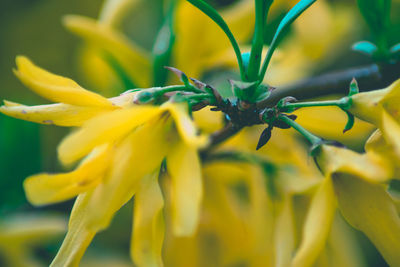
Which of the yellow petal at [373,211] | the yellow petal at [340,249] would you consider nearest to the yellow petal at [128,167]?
the yellow petal at [373,211]

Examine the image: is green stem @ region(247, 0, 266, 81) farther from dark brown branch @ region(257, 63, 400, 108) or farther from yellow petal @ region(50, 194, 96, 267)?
yellow petal @ region(50, 194, 96, 267)

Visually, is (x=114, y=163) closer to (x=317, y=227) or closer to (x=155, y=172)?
(x=155, y=172)

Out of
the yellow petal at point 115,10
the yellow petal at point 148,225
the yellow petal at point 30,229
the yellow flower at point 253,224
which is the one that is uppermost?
the yellow petal at point 115,10

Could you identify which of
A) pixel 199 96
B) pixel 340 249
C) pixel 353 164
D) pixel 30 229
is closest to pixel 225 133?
pixel 199 96

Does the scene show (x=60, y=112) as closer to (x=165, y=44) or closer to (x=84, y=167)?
(x=84, y=167)

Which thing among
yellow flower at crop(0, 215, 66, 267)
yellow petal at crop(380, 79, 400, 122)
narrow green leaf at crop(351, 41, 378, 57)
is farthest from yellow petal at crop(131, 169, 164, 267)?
yellow flower at crop(0, 215, 66, 267)

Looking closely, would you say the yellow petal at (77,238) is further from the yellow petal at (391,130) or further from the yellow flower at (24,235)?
the yellow flower at (24,235)
